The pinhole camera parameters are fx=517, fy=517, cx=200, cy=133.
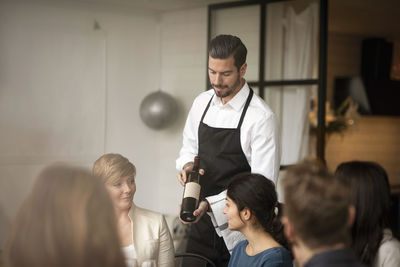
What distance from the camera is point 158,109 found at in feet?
14.5

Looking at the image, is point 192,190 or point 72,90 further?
point 72,90

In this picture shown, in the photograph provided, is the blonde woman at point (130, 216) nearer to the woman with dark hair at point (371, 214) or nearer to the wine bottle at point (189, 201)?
the wine bottle at point (189, 201)

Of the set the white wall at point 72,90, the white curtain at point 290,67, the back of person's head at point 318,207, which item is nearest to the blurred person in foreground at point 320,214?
the back of person's head at point 318,207

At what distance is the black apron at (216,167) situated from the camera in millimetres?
2156

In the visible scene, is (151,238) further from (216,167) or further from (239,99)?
(239,99)

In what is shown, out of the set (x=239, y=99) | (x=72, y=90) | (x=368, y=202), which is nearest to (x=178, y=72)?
(x=72, y=90)

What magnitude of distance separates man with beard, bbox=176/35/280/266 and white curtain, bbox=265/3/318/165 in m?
1.55

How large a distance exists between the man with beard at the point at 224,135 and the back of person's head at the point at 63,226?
3.18ft

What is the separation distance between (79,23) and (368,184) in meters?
3.35

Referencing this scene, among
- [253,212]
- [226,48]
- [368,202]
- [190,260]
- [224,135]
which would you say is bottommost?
[190,260]

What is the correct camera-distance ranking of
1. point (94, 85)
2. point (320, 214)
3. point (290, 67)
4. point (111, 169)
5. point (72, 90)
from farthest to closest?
point (94, 85), point (72, 90), point (290, 67), point (111, 169), point (320, 214)

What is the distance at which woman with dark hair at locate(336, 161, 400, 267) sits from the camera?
1.62 metres

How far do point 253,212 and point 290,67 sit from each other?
2029 mm

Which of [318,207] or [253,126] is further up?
[253,126]
